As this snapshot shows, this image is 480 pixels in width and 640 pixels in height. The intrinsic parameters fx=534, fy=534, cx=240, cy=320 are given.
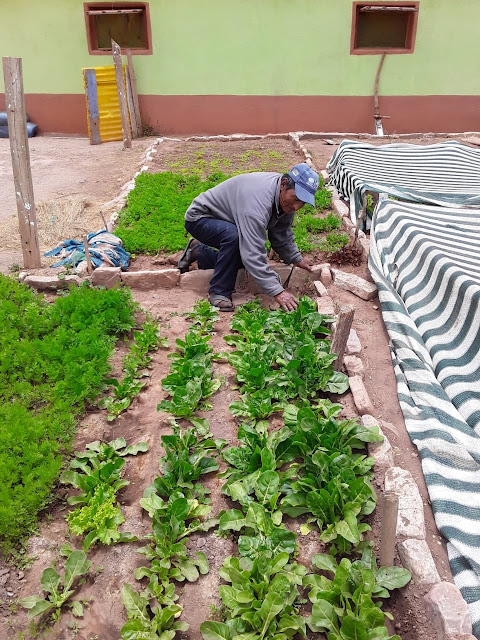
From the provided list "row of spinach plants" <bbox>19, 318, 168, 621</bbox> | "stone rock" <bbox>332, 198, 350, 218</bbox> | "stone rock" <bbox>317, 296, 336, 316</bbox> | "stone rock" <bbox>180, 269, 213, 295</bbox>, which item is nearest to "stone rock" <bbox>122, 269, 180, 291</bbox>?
"stone rock" <bbox>180, 269, 213, 295</bbox>

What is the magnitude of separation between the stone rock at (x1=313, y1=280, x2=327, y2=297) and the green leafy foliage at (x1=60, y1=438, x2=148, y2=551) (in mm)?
2323

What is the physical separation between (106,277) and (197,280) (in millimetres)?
916

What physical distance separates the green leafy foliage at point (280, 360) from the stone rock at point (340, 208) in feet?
8.73

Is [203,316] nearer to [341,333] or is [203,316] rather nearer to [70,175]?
[341,333]

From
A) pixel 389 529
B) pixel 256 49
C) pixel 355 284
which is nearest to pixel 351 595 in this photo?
pixel 389 529

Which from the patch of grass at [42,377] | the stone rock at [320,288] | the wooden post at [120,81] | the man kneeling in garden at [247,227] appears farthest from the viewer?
the wooden post at [120,81]

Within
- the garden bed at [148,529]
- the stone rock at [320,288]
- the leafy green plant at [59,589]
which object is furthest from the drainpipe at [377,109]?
the leafy green plant at [59,589]

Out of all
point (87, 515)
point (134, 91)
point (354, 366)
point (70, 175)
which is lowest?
point (87, 515)

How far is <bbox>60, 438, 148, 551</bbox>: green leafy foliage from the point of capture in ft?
9.07

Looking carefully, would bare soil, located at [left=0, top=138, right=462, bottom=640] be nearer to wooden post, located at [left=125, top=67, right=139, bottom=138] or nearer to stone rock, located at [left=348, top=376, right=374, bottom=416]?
stone rock, located at [left=348, top=376, right=374, bottom=416]

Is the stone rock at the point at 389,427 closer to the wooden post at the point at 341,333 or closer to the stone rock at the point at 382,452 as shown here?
the stone rock at the point at 382,452

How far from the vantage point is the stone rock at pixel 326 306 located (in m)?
4.58

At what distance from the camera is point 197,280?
5.54 metres

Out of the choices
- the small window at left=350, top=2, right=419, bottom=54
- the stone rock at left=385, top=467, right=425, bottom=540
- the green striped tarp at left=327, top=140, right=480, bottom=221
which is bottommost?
the stone rock at left=385, top=467, right=425, bottom=540
